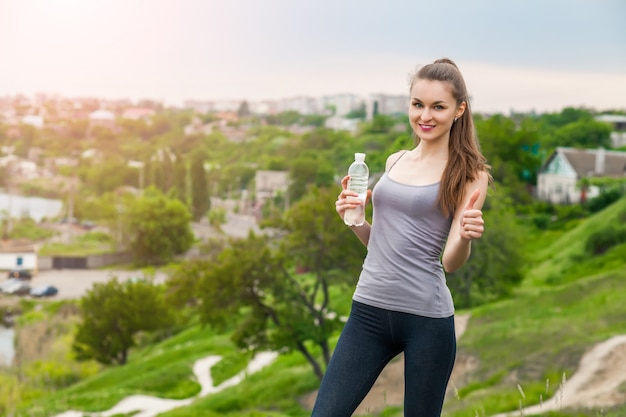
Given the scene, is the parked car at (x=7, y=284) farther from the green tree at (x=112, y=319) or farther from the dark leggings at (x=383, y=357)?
the dark leggings at (x=383, y=357)

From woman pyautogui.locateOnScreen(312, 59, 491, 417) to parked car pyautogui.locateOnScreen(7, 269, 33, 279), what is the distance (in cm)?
5440

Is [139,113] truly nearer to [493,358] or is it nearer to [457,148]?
[493,358]

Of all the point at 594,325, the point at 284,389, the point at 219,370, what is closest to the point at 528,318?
the point at 594,325

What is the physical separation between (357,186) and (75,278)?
51.7 meters

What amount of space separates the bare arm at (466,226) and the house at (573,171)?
40.4 meters

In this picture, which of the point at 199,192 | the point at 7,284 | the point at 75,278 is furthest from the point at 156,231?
the point at 199,192

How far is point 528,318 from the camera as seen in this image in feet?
57.8

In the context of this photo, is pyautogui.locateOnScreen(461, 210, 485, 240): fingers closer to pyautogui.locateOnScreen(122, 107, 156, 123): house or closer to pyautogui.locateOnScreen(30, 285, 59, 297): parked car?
pyautogui.locateOnScreen(30, 285, 59, 297): parked car

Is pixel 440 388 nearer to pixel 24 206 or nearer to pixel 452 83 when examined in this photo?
pixel 452 83

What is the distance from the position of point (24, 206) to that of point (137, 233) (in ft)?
115

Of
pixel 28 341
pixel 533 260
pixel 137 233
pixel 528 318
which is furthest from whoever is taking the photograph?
pixel 137 233

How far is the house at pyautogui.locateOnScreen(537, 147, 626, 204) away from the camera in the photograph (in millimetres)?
42125

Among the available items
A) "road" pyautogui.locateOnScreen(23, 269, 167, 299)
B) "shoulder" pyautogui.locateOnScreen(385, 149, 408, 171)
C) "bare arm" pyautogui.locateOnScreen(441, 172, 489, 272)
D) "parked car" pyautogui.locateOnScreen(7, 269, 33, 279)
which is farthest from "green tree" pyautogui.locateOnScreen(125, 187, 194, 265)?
"bare arm" pyautogui.locateOnScreen(441, 172, 489, 272)

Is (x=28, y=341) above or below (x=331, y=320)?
below
